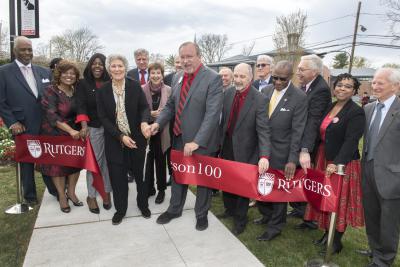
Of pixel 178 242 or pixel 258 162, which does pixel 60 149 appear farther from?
pixel 258 162

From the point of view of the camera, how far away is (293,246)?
3.80m

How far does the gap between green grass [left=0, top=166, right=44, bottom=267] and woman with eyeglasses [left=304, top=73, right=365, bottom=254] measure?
3.32 m

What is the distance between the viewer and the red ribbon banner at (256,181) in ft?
10.4

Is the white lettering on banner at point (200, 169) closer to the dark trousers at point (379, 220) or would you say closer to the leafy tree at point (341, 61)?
the dark trousers at point (379, 220)

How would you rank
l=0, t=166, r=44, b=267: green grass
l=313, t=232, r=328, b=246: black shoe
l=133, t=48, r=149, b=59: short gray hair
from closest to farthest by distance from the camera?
l=0, t=166, r=44, b=267: green grass
l=313, t=232, r=328, b=246: black shoe
l=133, t=48, r=149, b=59: short gray hair

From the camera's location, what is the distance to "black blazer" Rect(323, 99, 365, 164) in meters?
3.15

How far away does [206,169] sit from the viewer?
3.82m

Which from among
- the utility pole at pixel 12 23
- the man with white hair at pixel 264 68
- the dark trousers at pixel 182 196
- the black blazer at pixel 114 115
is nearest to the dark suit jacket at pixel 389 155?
the dark trousers at pixel 182 196

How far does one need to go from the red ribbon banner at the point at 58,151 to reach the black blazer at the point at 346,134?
2.91m

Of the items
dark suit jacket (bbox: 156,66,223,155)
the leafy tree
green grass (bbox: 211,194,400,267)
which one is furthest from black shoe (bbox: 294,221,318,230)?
the leafy tree

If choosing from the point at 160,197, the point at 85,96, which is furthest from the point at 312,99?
the point at 85,96

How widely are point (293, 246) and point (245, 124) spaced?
1.52 meters

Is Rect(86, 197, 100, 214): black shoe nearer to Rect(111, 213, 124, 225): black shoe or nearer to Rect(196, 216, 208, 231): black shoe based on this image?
Rect(111, 213, 124, 225): black shoe

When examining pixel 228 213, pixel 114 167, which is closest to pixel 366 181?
pixel 228 213
